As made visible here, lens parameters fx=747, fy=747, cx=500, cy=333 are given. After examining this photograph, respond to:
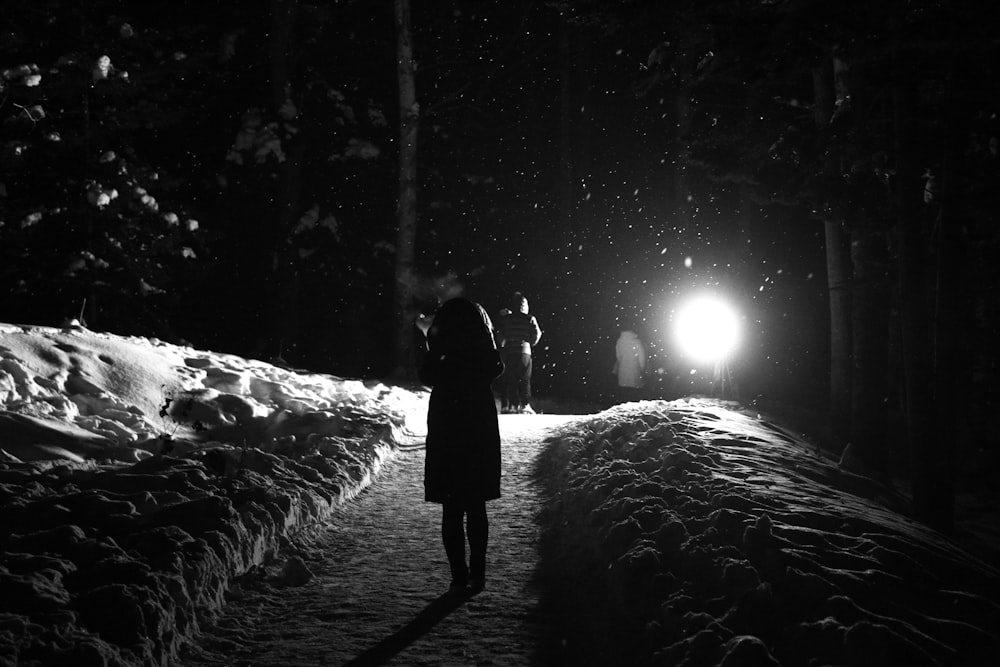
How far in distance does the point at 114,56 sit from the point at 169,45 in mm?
2845

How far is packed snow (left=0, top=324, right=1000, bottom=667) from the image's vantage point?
406cm

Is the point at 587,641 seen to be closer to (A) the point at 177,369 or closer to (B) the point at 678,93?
(A) the point at 177,369

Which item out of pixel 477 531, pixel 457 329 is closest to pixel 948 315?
pixel 457 329

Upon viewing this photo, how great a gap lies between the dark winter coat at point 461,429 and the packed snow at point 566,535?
0.95 meters

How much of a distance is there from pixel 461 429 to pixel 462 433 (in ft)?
0.10

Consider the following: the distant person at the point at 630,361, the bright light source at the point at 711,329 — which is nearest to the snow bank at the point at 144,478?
the bright light source at the point at 711,329

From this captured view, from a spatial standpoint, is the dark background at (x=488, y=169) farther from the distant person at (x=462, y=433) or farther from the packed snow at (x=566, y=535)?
the packed snow at (x=566, y=535)

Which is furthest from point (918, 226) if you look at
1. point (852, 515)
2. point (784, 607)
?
point (784, 607)

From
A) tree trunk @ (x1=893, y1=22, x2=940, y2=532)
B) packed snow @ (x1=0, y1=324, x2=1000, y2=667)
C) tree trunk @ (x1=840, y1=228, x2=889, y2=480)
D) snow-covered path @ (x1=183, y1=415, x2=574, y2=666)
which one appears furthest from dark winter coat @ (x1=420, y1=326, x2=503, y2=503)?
tree trunk @ (x1=840, y1=228, x2=889, y2=480)

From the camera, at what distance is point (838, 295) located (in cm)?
1402

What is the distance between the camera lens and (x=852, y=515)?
5.86 metres

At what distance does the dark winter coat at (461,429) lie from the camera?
220 inches

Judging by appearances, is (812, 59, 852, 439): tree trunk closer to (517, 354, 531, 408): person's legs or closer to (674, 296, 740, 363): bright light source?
(674, 296, 740, 363): bright light source

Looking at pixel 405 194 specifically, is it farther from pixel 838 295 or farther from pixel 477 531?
pixel 477 531
